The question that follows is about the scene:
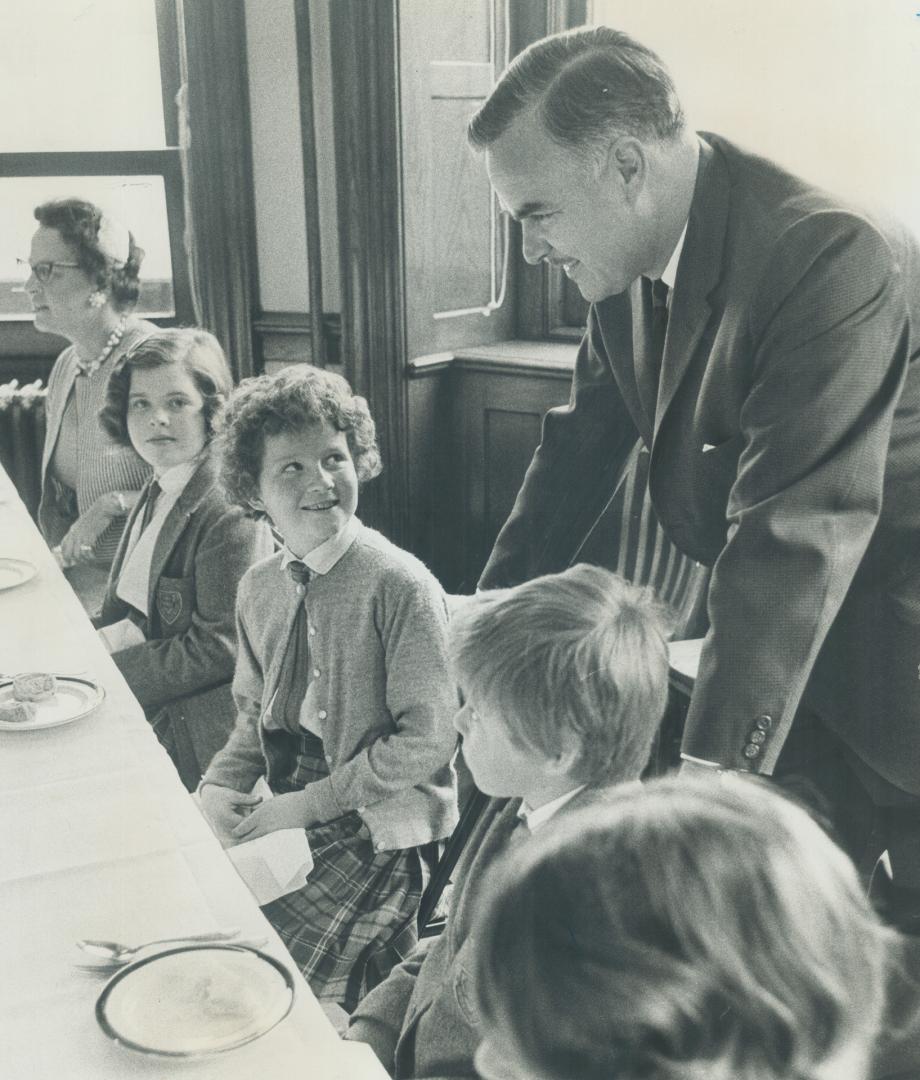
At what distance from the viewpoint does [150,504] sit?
2658 mm

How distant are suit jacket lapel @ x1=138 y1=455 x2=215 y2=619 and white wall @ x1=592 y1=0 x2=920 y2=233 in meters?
1.21

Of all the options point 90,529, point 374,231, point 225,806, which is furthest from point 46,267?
point 225,806

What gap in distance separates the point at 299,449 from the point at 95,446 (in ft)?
4.29

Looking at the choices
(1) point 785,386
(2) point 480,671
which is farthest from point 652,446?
(2) point 480,671

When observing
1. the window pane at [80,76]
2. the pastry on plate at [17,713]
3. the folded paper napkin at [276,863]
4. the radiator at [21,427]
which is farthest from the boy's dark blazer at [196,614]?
the window pane at [80,76]

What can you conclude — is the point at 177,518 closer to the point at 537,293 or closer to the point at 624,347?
the point at 624,347

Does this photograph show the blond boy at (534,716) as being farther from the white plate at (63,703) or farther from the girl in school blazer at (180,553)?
the girl in school blazer at (180,553)

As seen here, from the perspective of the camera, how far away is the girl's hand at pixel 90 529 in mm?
3045

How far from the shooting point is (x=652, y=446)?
69.9 inches

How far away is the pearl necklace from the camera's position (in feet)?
10.7

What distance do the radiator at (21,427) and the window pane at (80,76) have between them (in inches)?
30.1

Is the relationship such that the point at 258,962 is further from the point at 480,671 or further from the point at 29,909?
the point at 480,671

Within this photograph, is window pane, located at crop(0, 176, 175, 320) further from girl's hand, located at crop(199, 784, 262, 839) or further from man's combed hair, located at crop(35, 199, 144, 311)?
girl's hand, located at crop(199, 784, 262, 839)

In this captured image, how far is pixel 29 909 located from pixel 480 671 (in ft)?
1.78
